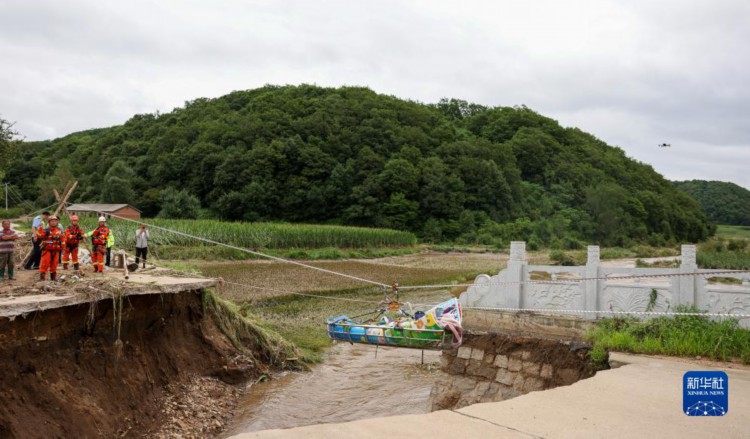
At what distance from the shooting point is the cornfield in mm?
28000

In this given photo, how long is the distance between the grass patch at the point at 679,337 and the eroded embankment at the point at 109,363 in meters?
6.15

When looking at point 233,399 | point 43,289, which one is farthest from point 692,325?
point 43,289

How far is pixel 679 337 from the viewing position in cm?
782

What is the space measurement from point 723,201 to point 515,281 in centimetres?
8255

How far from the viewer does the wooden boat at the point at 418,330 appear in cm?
748

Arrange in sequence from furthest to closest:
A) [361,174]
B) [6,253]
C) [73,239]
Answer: [361,174]
[73,239]
[6,253]

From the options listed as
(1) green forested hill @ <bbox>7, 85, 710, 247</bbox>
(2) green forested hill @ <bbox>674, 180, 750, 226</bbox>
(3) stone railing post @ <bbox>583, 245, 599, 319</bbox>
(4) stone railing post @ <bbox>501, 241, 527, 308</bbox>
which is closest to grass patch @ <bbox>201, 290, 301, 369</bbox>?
(4) stone railing post @ <bbox>501, 241, 527, 308</bbox>

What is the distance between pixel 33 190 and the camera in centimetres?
6366

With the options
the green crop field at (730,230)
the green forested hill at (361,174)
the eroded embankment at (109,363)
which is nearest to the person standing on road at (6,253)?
the eroded embankment at (109,363)

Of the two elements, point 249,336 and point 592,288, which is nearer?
point 592,288

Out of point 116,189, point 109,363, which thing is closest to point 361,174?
point 116,189

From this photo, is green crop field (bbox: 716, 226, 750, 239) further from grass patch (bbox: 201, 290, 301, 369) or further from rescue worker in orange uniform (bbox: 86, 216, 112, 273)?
rescue worker in orange uniform (bbox: 86, 216, 112, 273)

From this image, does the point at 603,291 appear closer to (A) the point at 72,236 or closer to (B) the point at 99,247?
(B) the point at 99,247

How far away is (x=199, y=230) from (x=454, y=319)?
88.9 feet
